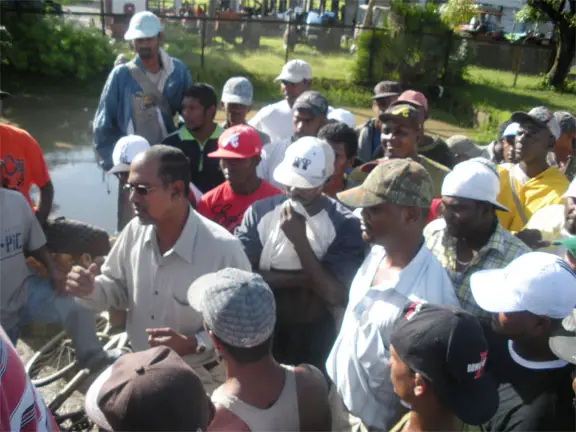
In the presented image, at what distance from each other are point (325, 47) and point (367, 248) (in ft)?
49.7

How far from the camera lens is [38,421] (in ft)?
5.52

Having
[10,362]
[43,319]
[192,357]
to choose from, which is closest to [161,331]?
[192,357]

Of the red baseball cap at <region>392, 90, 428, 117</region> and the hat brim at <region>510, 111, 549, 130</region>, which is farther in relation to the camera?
the red baseball cap at <region>392, 90, 428, 117</region>

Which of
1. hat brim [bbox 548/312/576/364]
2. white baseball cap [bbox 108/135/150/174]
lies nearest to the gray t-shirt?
white baseball cap [bbox 108/135/150/174]

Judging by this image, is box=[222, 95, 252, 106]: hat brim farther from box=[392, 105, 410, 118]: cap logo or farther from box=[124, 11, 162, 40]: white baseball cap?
box=[392, 105, 410, 118]: cap logo

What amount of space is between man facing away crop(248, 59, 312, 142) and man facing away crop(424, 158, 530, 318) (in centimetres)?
213

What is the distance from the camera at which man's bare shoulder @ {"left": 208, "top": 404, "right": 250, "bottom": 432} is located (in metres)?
1.93

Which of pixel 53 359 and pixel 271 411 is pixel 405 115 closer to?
pixel 271 411

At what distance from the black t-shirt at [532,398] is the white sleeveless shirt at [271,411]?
73cm

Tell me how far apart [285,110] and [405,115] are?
137cm

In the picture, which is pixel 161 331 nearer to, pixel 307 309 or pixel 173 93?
pixel 307 309

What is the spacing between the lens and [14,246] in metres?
3.50

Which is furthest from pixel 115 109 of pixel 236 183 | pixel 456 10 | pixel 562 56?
pixel 562 56

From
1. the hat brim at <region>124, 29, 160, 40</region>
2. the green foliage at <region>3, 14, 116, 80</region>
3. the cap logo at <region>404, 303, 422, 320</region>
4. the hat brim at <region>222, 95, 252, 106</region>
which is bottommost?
the green foliage at <region>3, 14, 116, 80</region>
